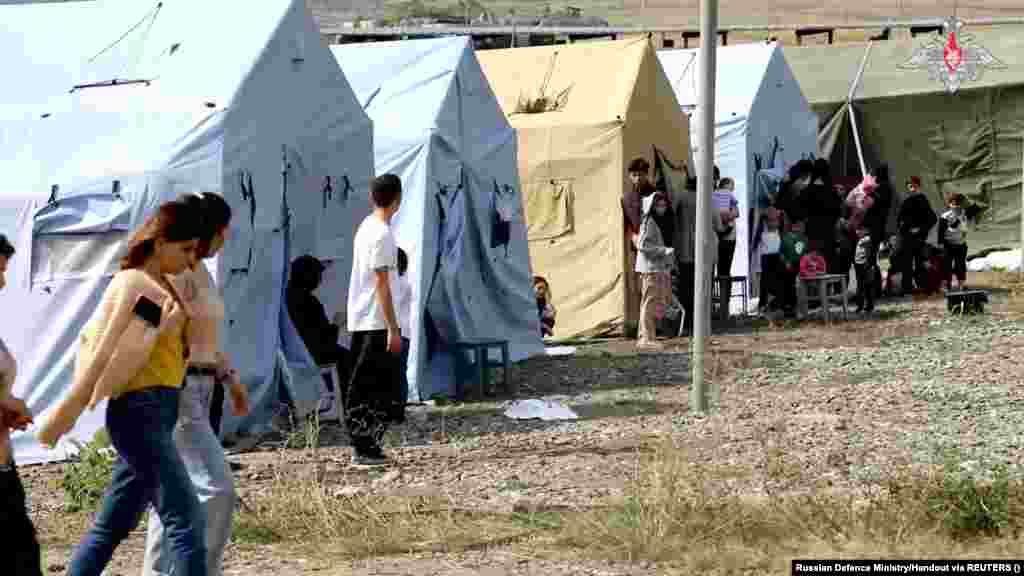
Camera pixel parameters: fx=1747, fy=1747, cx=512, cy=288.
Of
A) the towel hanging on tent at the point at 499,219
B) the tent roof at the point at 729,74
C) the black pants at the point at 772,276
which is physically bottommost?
the black pants at the point at 772,276

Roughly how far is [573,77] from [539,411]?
6.49 meters

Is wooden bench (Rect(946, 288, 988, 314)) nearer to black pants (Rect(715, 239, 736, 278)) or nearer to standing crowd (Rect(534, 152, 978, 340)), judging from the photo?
standing crowd (Rect(534, 152, 978, 340))

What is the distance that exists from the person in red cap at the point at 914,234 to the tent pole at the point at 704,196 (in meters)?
9.15

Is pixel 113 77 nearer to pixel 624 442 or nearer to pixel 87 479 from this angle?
pixel 87 479

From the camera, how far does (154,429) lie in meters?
5.95

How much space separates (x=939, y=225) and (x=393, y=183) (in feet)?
39.7

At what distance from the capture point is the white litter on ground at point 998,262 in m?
24.0

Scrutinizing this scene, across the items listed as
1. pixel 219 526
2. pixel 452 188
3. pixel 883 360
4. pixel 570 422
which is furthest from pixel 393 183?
pixel 883 360

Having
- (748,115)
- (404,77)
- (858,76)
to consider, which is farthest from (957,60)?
(404,77)

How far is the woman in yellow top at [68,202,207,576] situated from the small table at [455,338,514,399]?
23.2 ft

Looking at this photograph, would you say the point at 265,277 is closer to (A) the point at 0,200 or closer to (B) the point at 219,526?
(A) the point at 0,200

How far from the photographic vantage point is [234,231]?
36.0 ft

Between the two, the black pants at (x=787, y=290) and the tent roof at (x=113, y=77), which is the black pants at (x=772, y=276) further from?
the tent roof at (x=113, y=77)

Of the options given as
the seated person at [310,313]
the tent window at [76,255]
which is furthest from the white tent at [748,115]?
the tent window at [76,255]
